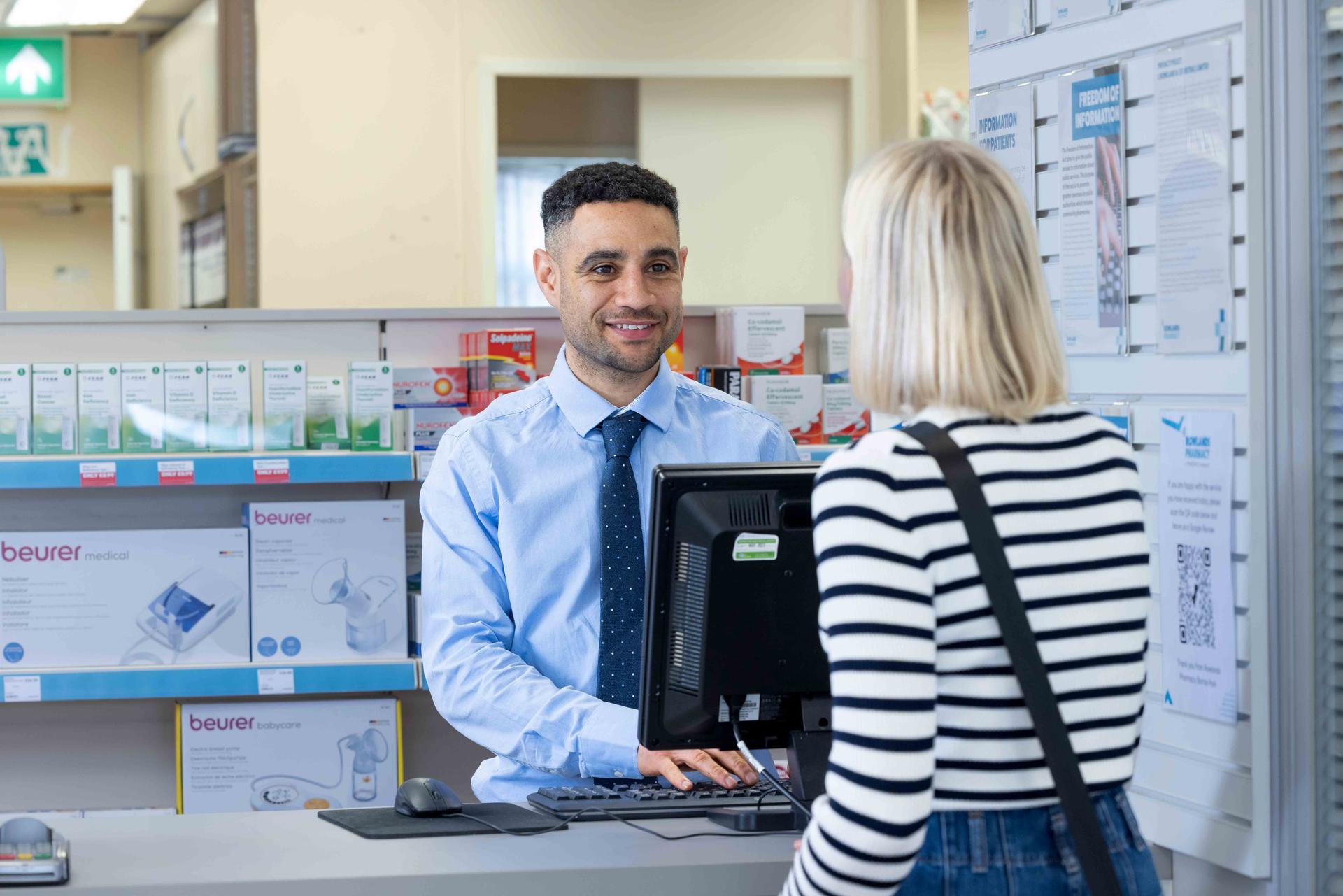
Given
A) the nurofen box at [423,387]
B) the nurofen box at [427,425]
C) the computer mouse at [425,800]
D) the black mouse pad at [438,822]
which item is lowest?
the black mouse pad at [438,822]

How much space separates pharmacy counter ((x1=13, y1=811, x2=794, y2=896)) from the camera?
4.78ft

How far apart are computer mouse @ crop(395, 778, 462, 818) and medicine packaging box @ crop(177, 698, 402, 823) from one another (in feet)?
5.42

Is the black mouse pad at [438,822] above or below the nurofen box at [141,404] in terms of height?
below

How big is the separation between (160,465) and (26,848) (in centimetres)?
177

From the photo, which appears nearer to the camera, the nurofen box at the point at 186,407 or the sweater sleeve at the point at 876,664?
the sweater sleeve at the point at 876,664

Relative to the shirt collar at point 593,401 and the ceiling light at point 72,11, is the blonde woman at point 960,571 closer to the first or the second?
the shirt collar at point 593,401

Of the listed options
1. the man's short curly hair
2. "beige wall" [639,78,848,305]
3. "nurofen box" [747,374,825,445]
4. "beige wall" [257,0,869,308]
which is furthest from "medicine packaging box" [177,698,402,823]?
"beige wall" [639,78,848,305]

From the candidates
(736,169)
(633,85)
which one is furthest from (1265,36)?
(633,85)

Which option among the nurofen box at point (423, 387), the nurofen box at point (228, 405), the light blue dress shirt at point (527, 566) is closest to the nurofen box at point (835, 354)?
the nurofen box at point (423, 387)

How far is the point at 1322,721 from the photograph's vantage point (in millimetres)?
1712

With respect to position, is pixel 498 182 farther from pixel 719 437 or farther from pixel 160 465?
pixel 719 437

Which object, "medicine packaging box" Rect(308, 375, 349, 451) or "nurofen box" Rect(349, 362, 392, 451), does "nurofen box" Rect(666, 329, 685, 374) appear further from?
"medicine packaging box" Rect(308, 375, 349, 451)

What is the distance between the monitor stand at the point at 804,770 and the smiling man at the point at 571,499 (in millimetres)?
306

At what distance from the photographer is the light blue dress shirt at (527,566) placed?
2.02 meters
